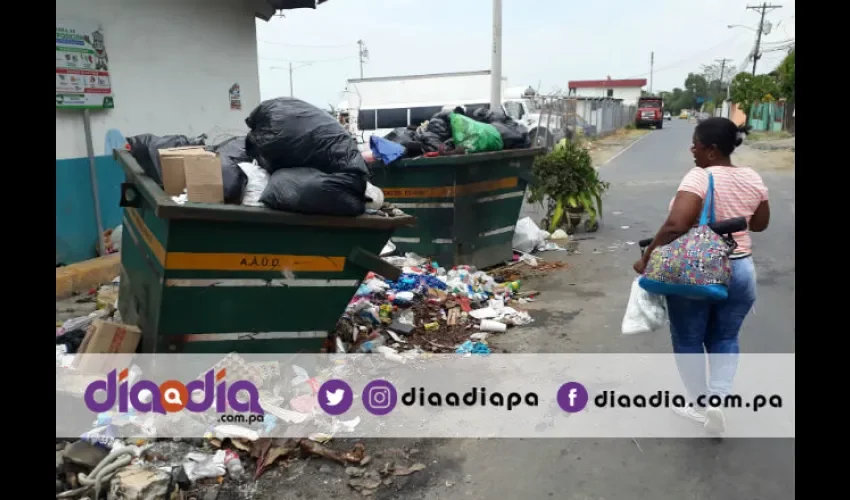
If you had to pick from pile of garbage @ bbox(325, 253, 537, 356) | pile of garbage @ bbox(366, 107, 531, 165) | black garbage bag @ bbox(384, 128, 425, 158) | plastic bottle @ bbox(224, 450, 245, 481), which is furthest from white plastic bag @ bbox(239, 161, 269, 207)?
black garbage bag @ bbox(384, 128, 425, 158)

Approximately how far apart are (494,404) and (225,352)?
4.94ft

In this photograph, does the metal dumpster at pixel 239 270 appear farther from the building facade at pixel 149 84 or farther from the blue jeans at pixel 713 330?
the building facade at pixel 149 84

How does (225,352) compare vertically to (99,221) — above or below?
below

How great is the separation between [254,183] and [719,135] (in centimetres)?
230

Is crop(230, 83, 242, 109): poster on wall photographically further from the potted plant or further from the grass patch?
the grass patch

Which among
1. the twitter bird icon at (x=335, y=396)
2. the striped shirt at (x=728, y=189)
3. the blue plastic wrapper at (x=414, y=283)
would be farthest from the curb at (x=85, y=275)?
the striped shirt at (x=728, y=189)

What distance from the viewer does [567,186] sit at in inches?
326

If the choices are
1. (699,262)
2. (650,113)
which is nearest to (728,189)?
(699,262)

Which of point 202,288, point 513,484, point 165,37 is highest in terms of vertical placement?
point 165,37

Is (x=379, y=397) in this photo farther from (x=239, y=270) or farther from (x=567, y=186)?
(x=567, y=186)

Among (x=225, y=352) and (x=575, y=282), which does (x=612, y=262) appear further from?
(x=225, y=352)

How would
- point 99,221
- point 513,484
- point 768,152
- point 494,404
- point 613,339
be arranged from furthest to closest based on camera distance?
1. point 768,152
2. point 99,221
3. point 613,339
4. point 494,404
5. point 513,484

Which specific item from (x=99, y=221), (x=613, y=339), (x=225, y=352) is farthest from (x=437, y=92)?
(x=225, y=352)

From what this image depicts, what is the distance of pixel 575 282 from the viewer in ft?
20.3
